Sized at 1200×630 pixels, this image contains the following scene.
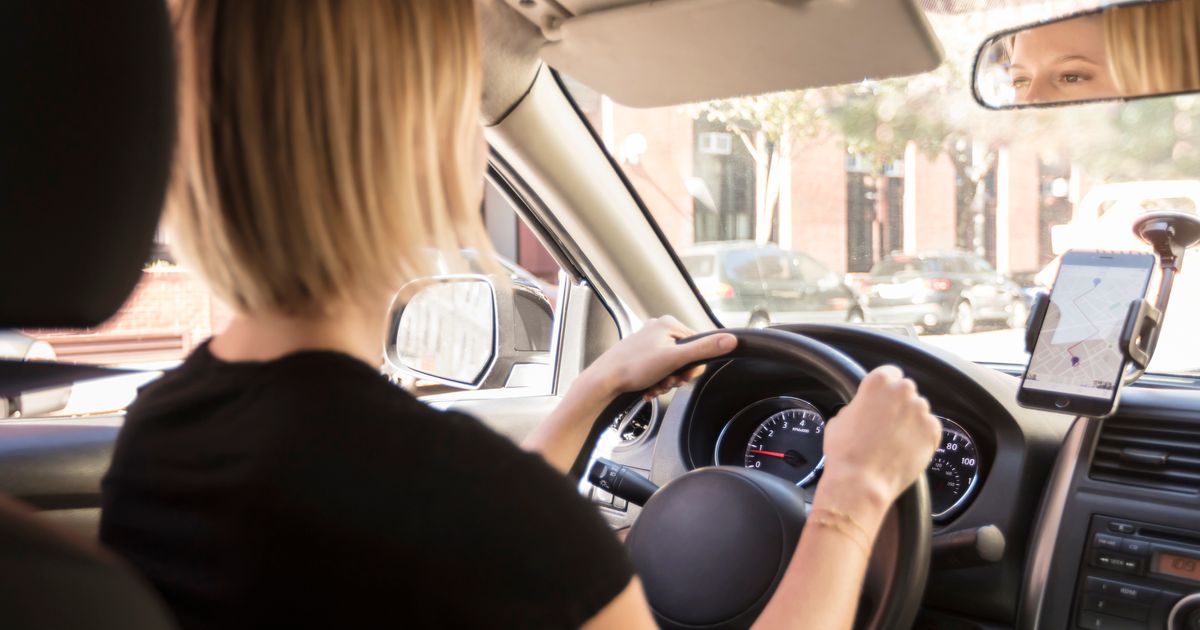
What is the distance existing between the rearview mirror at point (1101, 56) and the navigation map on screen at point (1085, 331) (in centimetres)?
40

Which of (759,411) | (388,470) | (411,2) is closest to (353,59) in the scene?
(411,2)

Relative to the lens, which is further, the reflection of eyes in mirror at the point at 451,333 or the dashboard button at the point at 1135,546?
the reflection of eyes in mirror at the point at 451,333

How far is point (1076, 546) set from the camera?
199 centimetres

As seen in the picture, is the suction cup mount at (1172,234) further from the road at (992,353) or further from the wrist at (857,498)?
the wrist at (857,498)

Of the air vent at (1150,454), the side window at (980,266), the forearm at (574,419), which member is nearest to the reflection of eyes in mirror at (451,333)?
the forearm at (574,419)

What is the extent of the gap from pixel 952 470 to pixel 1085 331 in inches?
16.2

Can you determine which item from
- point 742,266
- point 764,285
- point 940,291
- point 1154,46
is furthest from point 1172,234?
point 742,266

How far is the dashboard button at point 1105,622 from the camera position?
1881 mm

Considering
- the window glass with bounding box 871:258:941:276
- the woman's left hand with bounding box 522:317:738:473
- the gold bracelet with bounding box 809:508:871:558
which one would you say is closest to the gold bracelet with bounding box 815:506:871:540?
the gold bracelet with bounding box 809:508:871:558

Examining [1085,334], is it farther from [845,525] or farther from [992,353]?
[845,525]

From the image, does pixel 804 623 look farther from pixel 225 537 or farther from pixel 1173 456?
pixel 1173 456

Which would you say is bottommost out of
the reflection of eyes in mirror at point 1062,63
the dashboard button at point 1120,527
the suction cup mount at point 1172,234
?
the dashboard button at point 1120,527

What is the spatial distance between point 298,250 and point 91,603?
361 millimetres

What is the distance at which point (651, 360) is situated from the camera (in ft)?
5.89
